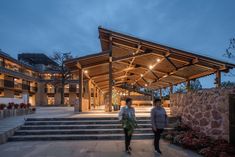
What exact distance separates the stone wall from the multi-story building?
36697mm

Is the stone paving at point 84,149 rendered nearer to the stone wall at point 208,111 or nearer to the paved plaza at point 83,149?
the paved plaza at point 83,149

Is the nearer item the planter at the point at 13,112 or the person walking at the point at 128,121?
the person walking at the point at 128,121

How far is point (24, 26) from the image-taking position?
642 feet

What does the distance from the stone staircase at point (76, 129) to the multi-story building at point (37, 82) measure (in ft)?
109

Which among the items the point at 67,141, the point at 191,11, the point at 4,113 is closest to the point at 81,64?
the point at 4,113

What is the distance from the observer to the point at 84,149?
24.4 ft

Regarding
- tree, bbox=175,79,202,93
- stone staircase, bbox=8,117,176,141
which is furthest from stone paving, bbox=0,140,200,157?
tree, bbox=175,79,202,93

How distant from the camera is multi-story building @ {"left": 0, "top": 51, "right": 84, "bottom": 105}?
43.2 metres

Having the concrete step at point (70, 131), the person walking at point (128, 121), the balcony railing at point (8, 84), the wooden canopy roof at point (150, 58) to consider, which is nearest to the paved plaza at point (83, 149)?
the person walking at point (128, 121)

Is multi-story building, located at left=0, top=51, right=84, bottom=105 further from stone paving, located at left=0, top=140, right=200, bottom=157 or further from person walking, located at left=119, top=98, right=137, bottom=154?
person walking, located at left=119, top=98, right=137, bottom=154

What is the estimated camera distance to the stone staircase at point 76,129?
919cm

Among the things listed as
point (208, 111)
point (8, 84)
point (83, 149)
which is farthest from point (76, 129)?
point (8, 84)

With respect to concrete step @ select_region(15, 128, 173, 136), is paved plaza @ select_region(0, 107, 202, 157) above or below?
below

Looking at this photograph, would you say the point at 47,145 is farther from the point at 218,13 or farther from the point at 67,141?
the point at 218,13
